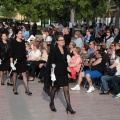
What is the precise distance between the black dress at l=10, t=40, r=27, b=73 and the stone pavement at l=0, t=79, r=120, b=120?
0.81m

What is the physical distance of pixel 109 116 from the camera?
7.86 m

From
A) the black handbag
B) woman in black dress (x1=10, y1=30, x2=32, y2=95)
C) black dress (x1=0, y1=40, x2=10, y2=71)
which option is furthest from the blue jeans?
black dress (x1=0, y1=40, x2=10, y2=71)

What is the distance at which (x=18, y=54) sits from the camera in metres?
9.59

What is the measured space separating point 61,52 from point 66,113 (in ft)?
4.58

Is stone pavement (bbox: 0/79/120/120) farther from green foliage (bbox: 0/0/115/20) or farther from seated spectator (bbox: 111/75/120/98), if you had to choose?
green foliage (bbox: 0/0/115/20)

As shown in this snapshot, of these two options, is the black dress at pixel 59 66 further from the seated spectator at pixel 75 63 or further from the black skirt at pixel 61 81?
the seated spectator at pixel 75 63

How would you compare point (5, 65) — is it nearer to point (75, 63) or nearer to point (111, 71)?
point (75, 63)

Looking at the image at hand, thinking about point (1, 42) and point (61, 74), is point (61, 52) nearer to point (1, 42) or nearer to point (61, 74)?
point (61, 74)

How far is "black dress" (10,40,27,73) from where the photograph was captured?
9594 mm

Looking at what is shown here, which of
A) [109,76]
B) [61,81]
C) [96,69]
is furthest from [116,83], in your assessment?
[61,81]

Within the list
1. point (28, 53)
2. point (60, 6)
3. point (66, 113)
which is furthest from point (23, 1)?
point (66, 113)

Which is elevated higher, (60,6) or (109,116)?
(60,6)

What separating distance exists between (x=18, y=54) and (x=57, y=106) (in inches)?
75.0

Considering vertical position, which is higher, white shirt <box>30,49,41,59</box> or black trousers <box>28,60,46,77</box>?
white shirt <box>30,49,41,59</box>
